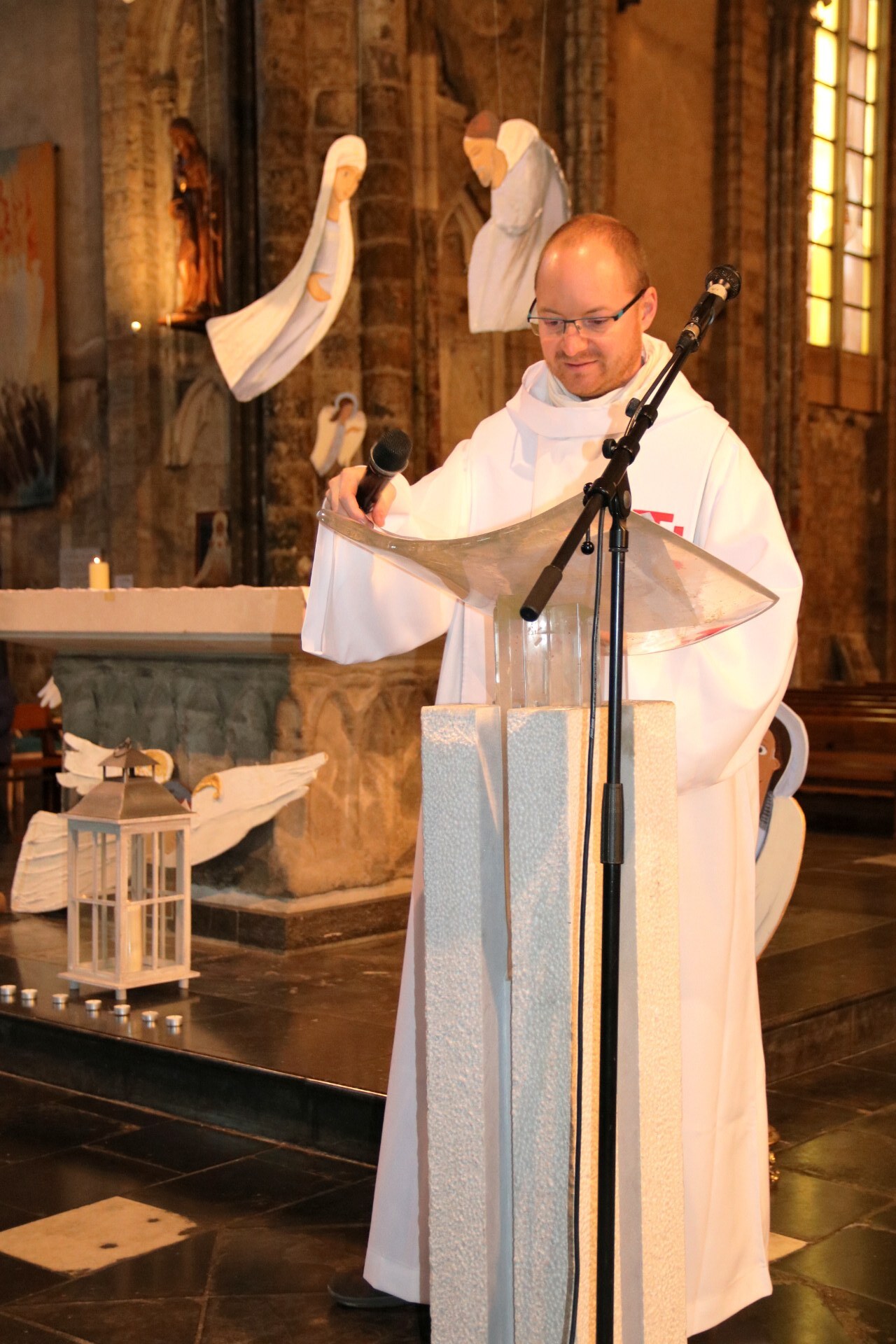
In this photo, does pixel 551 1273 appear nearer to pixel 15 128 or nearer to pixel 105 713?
pixel 105 713

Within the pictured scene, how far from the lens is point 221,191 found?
38.5 ft

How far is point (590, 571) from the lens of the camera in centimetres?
186

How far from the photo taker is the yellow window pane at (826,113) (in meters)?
16.8

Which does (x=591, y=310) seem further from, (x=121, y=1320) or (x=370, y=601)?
(x=121, y=1320)

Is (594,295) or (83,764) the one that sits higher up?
(594,295)

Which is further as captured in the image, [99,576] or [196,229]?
[196,229]

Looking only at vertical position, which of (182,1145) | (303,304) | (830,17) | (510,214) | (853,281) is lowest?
(182,1145)

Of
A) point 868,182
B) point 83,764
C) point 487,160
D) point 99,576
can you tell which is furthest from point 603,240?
point 868,182

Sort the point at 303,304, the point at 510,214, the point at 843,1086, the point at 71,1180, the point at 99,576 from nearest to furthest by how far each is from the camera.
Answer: the point at 71,1180, the point at 843,1086, the point at 99,576, the point at 303,304, the point at 510,214

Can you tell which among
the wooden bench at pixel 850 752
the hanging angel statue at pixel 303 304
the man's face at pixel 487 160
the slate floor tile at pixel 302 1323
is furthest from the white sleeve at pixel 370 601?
the wooden bench at pixel 850 752

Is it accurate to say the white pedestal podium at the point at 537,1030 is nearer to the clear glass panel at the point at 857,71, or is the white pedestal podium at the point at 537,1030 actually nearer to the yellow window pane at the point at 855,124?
the yellow window pane at the point at 855,124

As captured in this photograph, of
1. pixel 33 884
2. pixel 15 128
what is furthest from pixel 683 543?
pixel 15 128

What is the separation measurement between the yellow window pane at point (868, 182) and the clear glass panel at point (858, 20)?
4.28ft

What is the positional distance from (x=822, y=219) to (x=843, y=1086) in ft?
46.6
